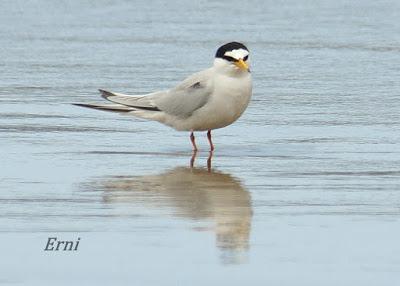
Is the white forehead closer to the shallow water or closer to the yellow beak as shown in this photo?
the yellow beak

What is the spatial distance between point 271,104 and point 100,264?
5.39m

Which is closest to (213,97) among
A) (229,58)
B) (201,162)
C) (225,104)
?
(225,104)

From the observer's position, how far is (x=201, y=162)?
954 centimetres

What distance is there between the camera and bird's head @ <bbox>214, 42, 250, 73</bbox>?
10.0 meters

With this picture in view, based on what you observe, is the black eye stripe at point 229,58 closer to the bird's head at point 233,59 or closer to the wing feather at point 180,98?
the bird's head at point 233,59

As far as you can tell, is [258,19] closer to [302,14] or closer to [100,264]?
[302,14]

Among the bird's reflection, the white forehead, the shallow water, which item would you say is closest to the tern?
the white forehead

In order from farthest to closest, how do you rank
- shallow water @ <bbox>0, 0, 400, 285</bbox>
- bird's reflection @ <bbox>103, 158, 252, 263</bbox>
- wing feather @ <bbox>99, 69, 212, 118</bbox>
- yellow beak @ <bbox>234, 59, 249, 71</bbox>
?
wing feather @ <bbox>99, 69, 212, 118</bbox> → yellow beak @ <bbox>234, 59, 249, 71</bbox> → bird's reflection @ <bbox>103, 158, 252, 263</bbox> → shallow water @ <bbox>0, 0, 400, 285</bbox>

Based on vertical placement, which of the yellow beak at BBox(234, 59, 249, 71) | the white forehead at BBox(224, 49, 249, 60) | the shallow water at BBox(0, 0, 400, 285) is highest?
the white forehead at BBox(224, 49, 249, 60)

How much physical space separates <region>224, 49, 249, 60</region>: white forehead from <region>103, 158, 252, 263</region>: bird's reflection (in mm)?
1111

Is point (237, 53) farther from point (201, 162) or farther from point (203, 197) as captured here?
point (203, 197)

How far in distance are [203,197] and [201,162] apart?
1.41 meters

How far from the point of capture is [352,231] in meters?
7.17

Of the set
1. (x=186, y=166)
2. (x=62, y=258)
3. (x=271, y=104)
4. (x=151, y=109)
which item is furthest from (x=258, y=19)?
(x=62, y=258)
